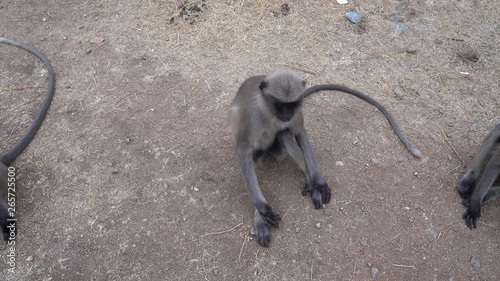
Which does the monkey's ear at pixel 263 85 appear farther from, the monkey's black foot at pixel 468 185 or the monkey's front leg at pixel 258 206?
the monkey's black foot at pixel 468 185

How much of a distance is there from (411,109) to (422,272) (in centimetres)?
201

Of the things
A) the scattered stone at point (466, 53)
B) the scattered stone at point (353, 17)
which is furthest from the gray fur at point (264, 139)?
the scattered stone at point (466, 53)

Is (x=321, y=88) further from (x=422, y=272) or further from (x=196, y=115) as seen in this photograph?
(x=422, y=272)

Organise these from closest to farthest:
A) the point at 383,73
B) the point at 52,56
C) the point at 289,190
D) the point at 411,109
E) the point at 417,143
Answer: the point at 289,190 → the point at 417,143 → the point at 411,109 → the point at 383,73 → the point at 52,56

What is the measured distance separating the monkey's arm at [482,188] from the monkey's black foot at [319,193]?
1.31 meters

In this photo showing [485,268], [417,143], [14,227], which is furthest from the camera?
[417,143]

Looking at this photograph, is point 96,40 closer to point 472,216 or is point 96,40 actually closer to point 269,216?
point 269,216

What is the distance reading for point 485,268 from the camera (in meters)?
3.37

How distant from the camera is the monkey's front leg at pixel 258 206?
11.5 feet

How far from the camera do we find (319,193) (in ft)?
12.3

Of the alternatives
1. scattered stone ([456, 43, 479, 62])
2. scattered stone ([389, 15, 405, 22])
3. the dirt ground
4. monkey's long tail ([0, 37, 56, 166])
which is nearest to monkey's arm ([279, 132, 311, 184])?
the dirt ground

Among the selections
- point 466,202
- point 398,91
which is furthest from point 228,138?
point 466,202

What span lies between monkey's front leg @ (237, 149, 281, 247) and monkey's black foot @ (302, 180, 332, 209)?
1.38ft

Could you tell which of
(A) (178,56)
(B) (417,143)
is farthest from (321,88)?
(A) (178,56)
